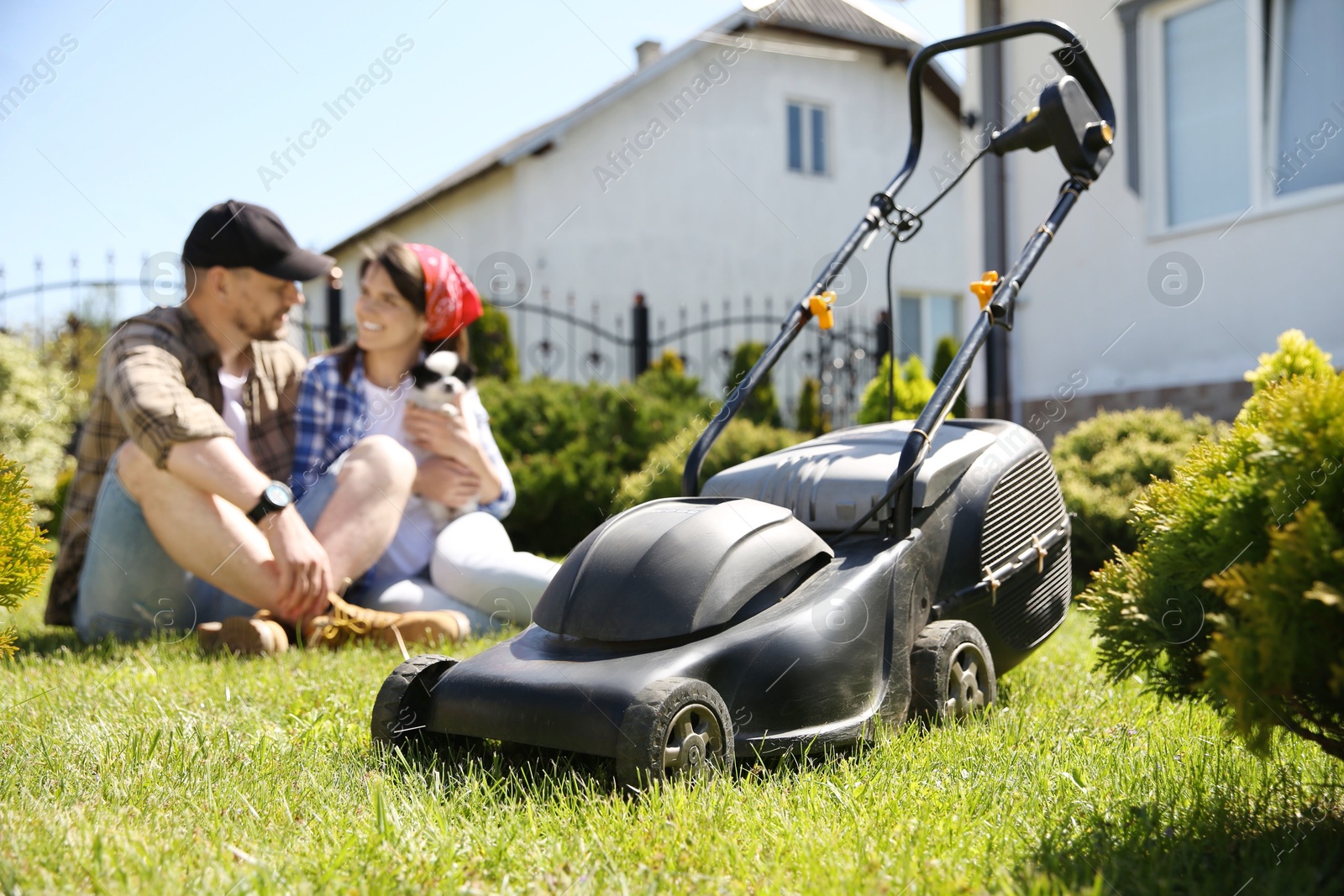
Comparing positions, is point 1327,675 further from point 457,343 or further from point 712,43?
point 712,43

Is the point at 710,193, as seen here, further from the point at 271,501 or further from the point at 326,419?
the point at 271,501

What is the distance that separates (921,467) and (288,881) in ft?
5.02

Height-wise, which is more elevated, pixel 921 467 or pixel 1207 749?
pixel 921 467

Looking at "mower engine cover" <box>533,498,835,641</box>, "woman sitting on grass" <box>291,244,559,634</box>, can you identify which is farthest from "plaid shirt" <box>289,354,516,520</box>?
"mower engine cover" <box>533,498,835,641</box>

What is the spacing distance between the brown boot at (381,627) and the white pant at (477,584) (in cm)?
19

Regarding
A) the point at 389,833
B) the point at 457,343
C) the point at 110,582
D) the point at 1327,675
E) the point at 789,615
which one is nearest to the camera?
the point at 1327,675

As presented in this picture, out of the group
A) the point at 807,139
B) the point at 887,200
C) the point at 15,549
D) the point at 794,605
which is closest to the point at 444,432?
the point at 887,200

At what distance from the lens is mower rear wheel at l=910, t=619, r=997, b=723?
7.58 ft

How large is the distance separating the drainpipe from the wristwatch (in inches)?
212

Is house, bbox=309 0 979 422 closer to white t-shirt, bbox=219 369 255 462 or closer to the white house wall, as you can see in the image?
the white house wall

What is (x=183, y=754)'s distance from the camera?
2189mm

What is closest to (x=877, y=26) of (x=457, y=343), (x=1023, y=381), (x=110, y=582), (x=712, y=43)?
(x=712, y=43)

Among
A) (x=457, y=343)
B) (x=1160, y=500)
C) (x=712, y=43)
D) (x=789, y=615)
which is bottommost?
(x=789, y=615)

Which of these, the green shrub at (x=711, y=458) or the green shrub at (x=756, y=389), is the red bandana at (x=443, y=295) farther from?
the green shrub at (x=756, y=389)
